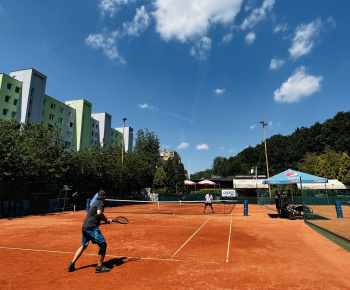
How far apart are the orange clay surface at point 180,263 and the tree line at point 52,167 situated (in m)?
10.0

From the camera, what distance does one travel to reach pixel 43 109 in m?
50.0

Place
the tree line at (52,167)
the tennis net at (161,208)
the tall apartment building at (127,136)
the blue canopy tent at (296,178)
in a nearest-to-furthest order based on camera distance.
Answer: the blue canopy tent at (296,178) < the tree line at (52,167) < the tennis net at (161,208) < the tall apartment building at (127,136)

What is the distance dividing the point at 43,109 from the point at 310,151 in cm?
7006

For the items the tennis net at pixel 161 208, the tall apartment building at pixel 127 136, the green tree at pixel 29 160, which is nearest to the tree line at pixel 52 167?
the green tree at pixel 29 160

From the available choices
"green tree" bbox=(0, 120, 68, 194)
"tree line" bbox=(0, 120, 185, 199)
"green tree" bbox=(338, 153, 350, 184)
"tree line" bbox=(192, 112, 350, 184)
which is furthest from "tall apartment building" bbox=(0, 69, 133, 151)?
"tree line" bbox=(192, 112, 350, 184)

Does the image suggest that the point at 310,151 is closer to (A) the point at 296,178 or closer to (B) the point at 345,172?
(B) the point at 345,172

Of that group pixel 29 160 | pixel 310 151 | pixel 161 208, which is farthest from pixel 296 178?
pixel 310 151

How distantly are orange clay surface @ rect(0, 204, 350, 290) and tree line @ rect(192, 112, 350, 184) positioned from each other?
117 feet

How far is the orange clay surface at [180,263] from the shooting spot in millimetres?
4887

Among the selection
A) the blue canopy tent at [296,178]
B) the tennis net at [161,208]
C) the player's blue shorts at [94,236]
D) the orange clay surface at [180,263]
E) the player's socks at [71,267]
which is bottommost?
the tennis net at [161,208]

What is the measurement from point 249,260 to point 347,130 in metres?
63.5

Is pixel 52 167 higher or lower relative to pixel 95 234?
higher

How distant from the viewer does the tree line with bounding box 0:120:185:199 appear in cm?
1809

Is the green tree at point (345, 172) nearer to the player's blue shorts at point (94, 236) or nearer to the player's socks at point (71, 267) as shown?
the player's blue shorts at point (94, 236)
